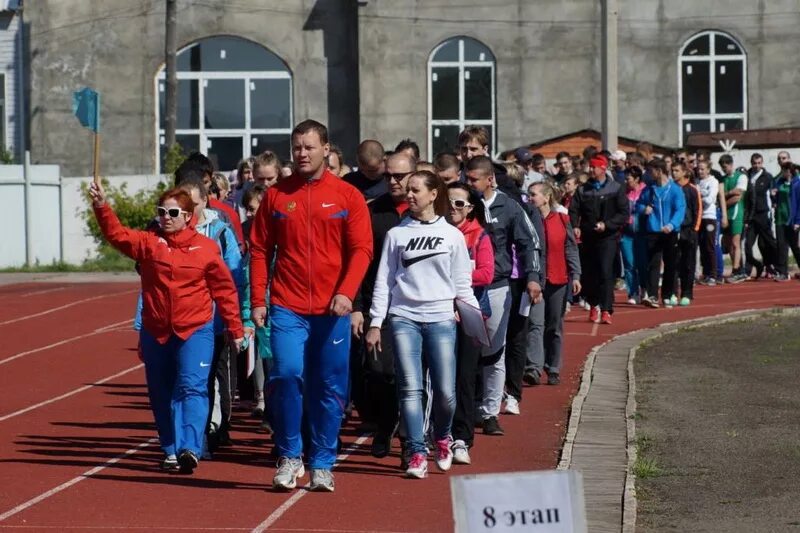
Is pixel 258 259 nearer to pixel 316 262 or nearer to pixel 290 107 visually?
pixel 316 262

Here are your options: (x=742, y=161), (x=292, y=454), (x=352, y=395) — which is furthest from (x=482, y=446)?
(x=742, y=161)

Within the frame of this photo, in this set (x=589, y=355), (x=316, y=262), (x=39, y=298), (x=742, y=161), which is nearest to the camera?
(x=316, y=262)

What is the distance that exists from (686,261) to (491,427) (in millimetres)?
11427

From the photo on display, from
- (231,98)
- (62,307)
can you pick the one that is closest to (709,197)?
→ (62,307)

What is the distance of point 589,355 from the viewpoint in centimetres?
1720

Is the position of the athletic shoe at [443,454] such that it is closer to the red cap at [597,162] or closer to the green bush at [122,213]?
the red cap at [597,162]

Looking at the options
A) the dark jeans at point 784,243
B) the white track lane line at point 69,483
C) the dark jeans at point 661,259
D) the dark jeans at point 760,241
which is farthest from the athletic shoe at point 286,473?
the dark jeans at point 784,243

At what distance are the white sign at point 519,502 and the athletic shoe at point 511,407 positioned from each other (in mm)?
7719

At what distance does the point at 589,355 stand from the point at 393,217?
633cm

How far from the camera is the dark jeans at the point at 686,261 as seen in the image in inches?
917

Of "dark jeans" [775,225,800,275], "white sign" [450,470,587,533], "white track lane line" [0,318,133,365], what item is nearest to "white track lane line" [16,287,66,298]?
"white track lane line" [0,318,133,365]

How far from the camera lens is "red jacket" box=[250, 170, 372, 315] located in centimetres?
1002

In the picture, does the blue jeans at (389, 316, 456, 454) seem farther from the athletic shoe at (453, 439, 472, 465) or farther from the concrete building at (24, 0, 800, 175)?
the concrete building at (24, 0, 800, 175)

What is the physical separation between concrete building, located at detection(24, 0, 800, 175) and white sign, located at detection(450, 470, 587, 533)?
36.3 meters
